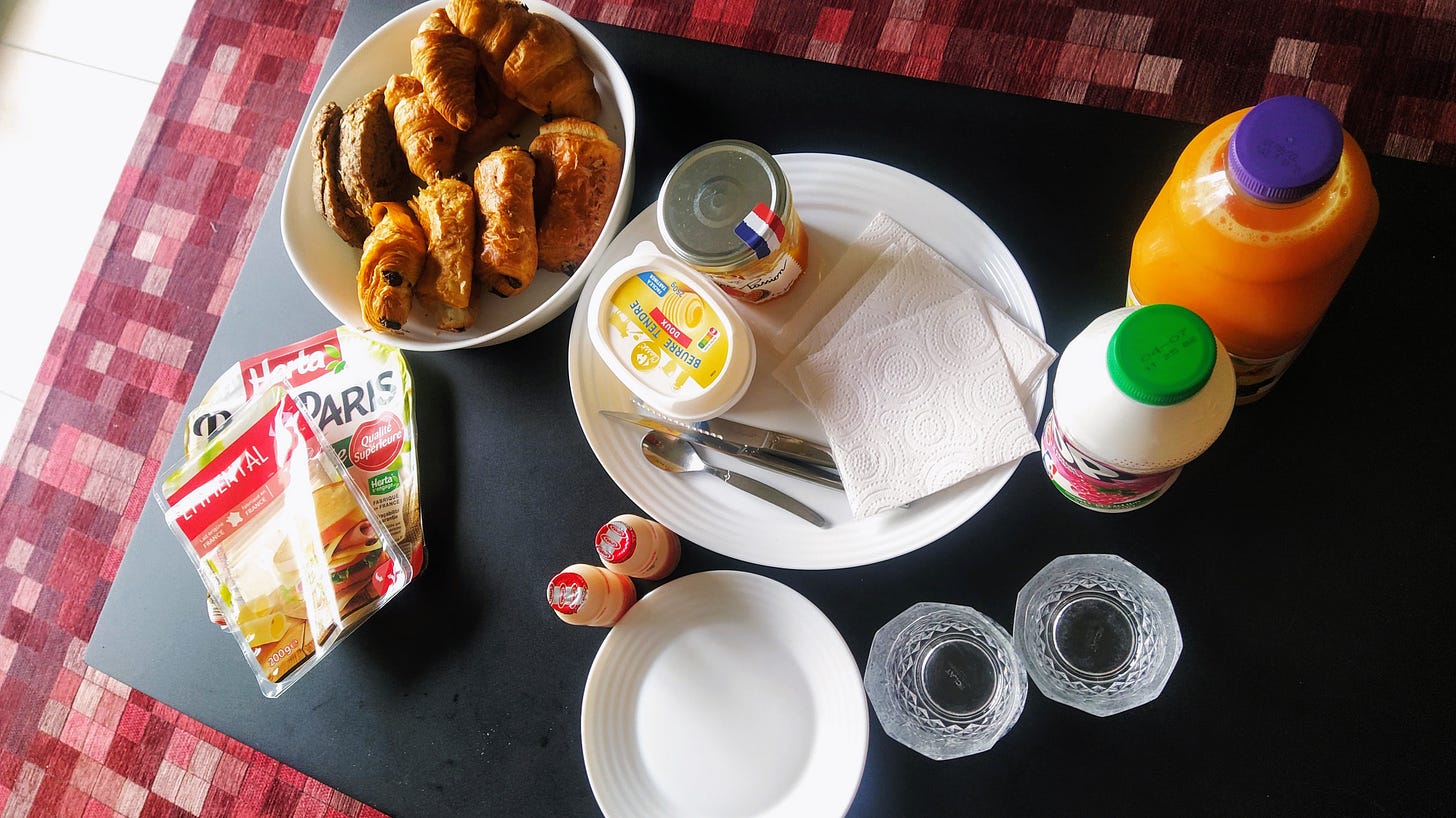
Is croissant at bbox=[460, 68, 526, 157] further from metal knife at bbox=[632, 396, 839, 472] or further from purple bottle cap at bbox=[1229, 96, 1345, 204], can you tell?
purple bottle cap at bbox=[1229, 96, 1345, 204]

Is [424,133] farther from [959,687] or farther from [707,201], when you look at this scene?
[959,687]

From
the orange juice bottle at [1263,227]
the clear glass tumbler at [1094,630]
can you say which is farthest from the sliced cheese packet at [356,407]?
the orange juice bottle at [1263,227]

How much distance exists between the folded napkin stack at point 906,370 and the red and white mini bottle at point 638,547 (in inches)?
7.0

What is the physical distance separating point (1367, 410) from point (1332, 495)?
0.08m

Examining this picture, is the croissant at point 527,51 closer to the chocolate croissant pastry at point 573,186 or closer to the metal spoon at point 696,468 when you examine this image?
the chocolate croissant pastry at point 573,186

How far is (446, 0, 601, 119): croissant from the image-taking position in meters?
0.90

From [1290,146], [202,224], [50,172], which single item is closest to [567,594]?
[1290,146]

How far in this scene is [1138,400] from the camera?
561 millimetres

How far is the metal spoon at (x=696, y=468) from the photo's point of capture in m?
0.84

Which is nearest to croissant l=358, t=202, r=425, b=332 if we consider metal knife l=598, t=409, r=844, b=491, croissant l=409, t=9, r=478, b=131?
croissant l=409, t=9, r=478, b=131

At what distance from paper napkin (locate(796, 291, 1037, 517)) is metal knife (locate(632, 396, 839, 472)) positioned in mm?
24

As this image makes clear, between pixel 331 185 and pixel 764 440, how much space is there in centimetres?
54

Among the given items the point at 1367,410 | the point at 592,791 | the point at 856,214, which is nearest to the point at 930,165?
the point at 856,214

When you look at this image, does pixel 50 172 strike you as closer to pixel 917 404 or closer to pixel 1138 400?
pixel 917 404
